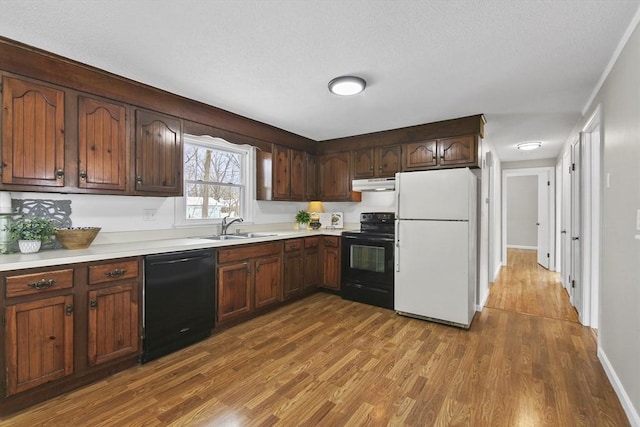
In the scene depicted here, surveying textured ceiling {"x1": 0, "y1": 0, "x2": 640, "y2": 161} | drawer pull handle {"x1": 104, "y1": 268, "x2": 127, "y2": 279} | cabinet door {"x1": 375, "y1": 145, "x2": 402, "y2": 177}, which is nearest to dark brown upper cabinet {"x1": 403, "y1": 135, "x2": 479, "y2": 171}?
cabinet door {"x1": 375, "y1": 145, "x2": 402, "y2": 177}

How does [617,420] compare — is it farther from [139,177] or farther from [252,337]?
[139,177]

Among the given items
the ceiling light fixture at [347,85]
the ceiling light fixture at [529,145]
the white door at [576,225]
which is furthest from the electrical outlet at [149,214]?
the ceiling light fixture at [529,145]

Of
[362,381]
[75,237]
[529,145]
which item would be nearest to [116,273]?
[75,237]

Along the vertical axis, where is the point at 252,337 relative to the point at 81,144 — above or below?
below

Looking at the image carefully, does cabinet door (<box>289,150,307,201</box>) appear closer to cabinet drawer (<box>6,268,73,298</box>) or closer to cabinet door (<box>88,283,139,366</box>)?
cabinet door (<box>88,283,139,366</box>)

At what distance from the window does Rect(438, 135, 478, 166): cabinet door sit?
2486 millimetres

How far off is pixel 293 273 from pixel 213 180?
1.55 m

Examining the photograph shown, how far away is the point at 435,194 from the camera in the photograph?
324cm

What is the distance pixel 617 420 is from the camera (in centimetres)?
176

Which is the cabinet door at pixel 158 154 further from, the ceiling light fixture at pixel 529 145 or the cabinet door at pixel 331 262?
the ceiling light fixture at pixel 529 145

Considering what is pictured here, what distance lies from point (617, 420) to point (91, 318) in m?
3.43

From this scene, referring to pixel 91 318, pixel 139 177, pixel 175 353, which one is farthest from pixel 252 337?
pixel 139 177

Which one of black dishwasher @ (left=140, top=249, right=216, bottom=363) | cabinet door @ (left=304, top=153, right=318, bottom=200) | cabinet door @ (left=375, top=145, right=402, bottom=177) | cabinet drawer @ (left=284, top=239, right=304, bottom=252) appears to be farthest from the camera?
cabinet door @ (left=304, top=153, right=318, bottom=200)

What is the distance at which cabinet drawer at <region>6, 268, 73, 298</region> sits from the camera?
70.3 inches
